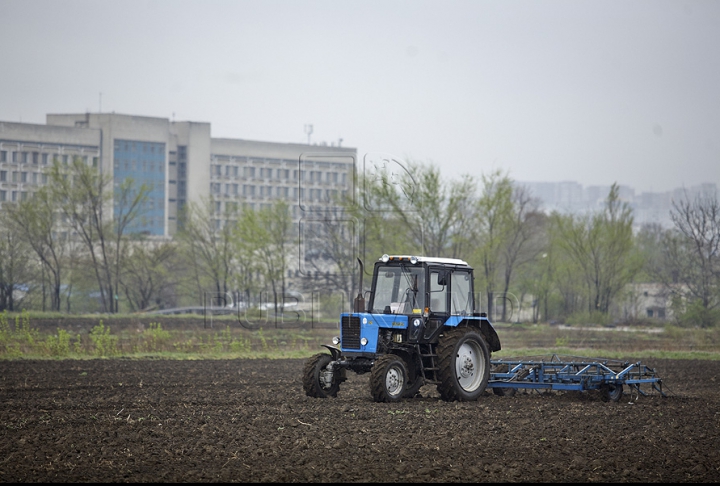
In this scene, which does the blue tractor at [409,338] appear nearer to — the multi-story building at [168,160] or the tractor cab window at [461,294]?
the tractor cab window at [461,294]

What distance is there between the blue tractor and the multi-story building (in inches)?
3716

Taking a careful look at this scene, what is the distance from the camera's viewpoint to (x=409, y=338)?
16.2 meters

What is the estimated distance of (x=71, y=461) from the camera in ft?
33.1

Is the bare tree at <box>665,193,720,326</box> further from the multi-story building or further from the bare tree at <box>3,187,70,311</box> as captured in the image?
the multi-story building

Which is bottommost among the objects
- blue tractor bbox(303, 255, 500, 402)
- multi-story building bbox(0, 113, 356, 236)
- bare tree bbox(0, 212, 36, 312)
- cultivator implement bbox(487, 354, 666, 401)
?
cultivator implement bbox(487, 354, 666, 401)

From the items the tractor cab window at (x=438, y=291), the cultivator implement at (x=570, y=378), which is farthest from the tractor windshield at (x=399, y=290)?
the cultivator implement at (x=570, y=378)

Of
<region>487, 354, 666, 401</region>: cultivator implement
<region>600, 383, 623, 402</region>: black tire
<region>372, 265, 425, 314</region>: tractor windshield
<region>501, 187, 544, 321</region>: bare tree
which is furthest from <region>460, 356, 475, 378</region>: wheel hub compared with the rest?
<region>501, 187, 544, 321</region>: bare tree

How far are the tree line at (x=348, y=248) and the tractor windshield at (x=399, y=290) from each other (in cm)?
3290

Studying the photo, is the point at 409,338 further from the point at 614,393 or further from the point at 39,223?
the point at 39,223

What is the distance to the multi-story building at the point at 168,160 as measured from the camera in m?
120

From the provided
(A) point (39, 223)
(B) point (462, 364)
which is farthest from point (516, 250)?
(B) point (462, 364)

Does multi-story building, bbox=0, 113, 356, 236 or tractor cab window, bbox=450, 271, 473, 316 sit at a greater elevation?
multi-story building, bbox=0, 113, 356, 236

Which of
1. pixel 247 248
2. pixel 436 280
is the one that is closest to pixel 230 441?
pixel 436 280

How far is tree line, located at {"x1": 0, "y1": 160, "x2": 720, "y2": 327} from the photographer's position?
2078 inches
